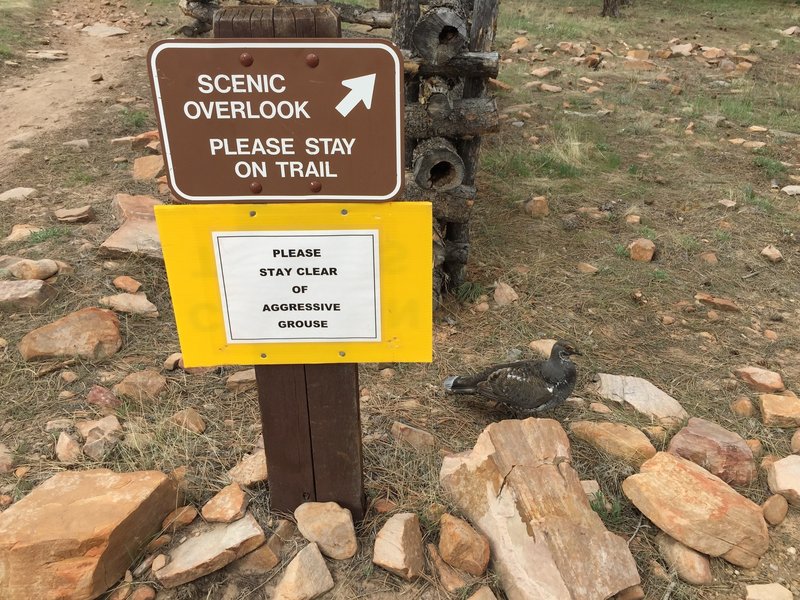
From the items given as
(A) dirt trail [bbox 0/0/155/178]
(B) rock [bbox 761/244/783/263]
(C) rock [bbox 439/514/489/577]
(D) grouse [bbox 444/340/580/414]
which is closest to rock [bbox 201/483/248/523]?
(C) rock [bbox 439/514/489/577]

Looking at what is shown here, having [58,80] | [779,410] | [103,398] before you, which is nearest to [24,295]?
[103,398]

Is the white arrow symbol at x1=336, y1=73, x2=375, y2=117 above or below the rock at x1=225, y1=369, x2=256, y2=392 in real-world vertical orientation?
above

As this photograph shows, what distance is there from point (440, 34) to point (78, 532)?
3.04 m

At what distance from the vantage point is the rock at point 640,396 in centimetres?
320

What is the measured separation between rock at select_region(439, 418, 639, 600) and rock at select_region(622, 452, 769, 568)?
0.93 feet

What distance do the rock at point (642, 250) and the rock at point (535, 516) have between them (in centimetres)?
279

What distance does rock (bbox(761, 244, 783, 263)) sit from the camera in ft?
16.0

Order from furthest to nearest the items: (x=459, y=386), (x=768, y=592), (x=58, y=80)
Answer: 1. (x=58, y=80)
2. (x=459, y=386)
3. (x=768, y=592)

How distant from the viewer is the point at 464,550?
2.17 meters

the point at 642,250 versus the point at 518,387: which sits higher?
the point at 518,387

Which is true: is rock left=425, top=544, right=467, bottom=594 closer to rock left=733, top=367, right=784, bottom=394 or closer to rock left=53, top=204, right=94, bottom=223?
rock left=733, top=367, right=784, bottom=394

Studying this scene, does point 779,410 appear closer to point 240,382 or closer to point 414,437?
point 414,437

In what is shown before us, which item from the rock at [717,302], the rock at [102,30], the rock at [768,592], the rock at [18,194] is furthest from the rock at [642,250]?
the rock at [102,30]

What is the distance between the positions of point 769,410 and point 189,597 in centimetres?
294
